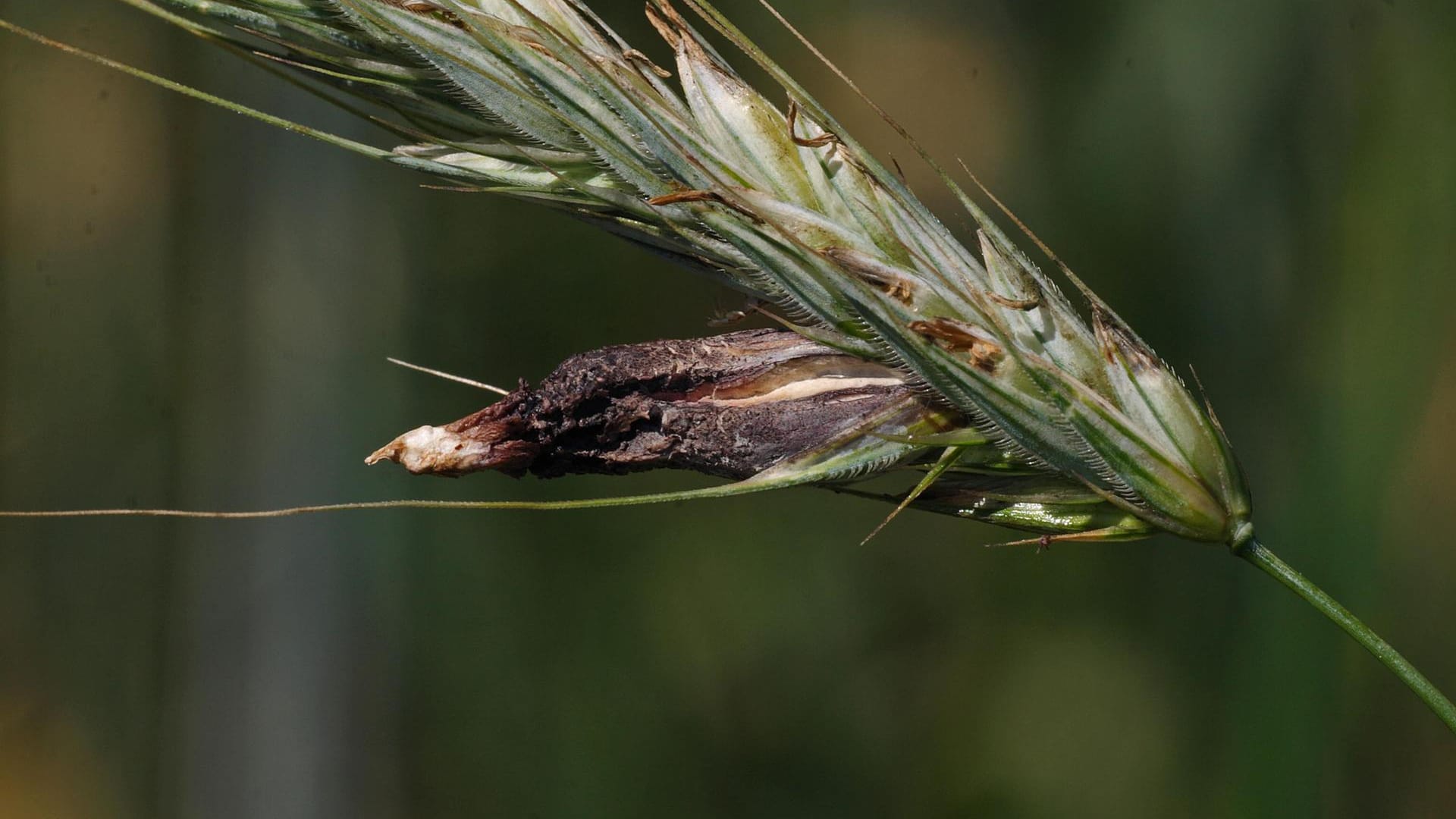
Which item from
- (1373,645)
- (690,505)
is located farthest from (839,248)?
(690,505)

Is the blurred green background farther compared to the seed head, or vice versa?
the blurred green background

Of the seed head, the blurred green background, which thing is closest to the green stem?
the seed head

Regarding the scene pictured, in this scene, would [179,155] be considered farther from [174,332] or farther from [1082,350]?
[1082,350]

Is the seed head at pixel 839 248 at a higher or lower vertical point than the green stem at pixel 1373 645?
higher

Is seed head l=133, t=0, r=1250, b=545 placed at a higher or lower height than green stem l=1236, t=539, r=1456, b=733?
higher

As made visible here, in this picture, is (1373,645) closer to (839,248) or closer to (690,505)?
(839,248)

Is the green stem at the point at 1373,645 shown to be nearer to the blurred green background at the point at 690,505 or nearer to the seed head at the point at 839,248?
the seed head at the point at 839,248

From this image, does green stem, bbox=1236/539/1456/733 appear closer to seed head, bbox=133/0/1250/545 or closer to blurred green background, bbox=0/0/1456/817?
seed head, bbox=133/0/1250/545

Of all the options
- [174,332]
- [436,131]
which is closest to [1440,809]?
[436,131]

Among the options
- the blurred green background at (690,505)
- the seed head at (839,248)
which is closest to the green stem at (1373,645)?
the seed head at (839,248)

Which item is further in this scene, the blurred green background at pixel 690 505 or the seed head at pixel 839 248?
the blurred green background at pixel 690 505
